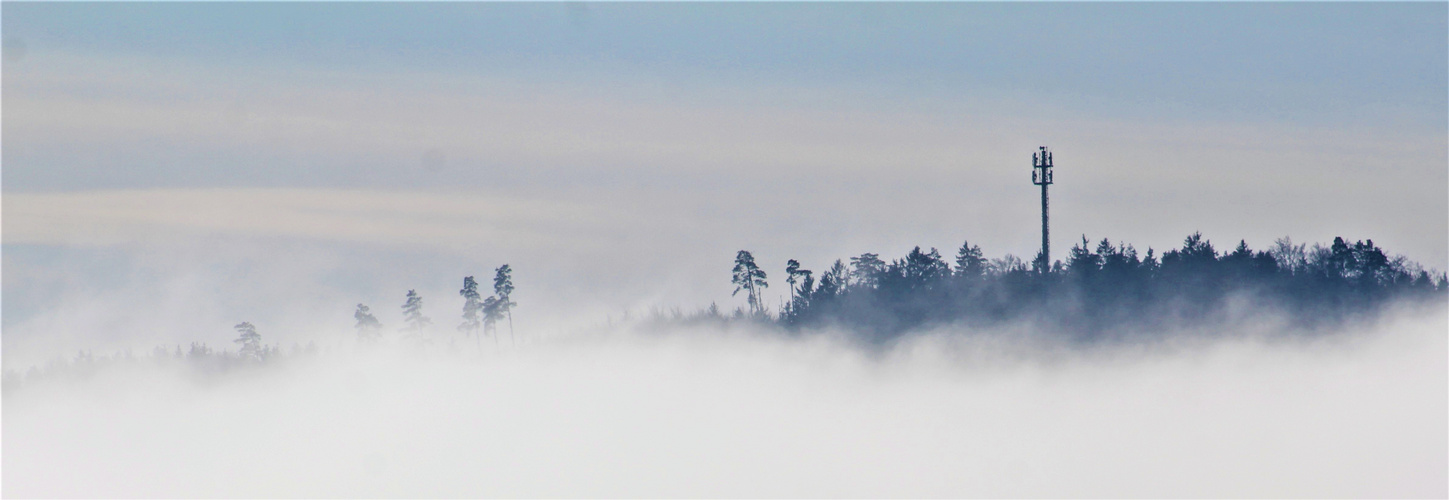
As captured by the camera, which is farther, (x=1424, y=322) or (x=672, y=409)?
(x=672, y=409)

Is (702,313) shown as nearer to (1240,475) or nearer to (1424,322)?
(1240,475)

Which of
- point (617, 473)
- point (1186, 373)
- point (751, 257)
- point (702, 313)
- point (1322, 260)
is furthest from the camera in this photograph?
point (617, 473)

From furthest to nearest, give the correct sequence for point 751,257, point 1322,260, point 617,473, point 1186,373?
point 617,473 < point 751,257 < point 1186,373 < point 1322,260

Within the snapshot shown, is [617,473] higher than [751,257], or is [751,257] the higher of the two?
[751,257]

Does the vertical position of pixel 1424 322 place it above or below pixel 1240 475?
above

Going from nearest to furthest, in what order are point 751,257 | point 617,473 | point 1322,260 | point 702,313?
point 1322,260
point 751,257
point 702,313
point 617,473

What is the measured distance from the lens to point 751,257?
160 meters

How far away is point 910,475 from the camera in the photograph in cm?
17575

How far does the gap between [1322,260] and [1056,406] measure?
3003 centimetres

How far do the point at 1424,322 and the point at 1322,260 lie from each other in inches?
419

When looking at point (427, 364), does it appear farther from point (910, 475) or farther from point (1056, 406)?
point (1056, 406)

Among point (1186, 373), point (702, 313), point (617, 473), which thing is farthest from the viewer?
point (617, 473)

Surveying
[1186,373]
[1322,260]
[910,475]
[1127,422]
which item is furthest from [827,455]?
[1322,260]

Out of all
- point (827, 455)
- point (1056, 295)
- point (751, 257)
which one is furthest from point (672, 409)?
point (1056, 295)
